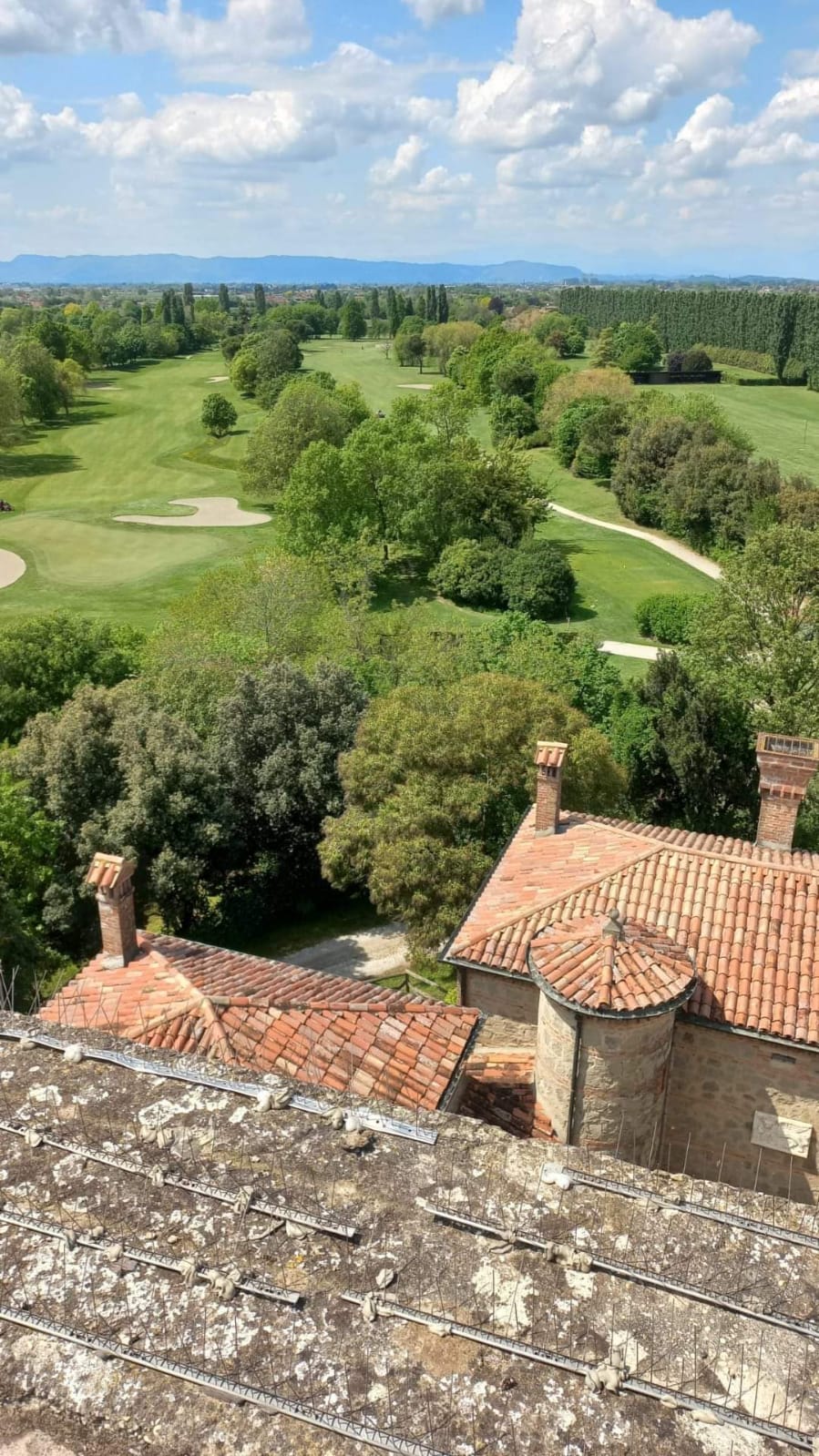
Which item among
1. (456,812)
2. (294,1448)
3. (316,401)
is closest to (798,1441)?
(294,1448)

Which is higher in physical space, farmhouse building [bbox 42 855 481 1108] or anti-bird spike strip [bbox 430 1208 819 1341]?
anti-bird spike strip [bbox 430 1208 819 1341]

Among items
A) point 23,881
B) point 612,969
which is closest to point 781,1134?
point 612,969

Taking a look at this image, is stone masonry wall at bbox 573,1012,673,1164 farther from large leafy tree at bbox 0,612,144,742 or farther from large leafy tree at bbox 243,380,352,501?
large leafy tree at bbox 243,380,352,501

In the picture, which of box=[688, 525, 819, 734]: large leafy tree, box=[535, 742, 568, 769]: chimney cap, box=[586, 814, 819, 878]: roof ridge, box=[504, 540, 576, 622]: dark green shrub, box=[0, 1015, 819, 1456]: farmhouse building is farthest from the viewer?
box=[504, 540, 576, 622]: dark green shrub

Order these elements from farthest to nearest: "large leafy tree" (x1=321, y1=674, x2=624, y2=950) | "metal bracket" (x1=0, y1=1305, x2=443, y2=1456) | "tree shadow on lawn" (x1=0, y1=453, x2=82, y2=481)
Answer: "tree shadow on lawn" (x1=0, y1=453, x2=82, y2=481) → "large leafy tree" (x1=321, y1=674, x2=624, y2=950) → "metal bracket" (x1=0, y1=1305, x2=443, y2=1456)

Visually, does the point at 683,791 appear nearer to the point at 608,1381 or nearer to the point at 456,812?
the point at 456,812

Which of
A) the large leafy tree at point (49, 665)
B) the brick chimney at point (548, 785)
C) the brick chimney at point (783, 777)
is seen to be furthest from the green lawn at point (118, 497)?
the brick chimney at point (783, 777)


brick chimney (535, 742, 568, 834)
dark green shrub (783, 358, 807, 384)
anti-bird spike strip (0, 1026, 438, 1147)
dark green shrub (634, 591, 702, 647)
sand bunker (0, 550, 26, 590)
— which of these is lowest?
sand bunker (0, 550, 26, 590)

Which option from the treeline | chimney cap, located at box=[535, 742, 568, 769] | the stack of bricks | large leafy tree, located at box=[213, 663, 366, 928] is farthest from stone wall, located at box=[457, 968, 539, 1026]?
the treeline
